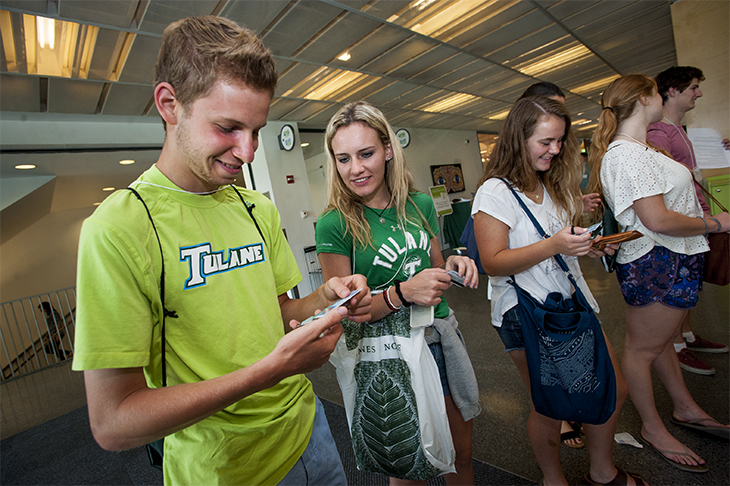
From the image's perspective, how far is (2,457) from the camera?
9.02 feet


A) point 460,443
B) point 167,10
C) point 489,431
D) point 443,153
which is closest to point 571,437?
point 489,431

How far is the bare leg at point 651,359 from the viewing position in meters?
1.65

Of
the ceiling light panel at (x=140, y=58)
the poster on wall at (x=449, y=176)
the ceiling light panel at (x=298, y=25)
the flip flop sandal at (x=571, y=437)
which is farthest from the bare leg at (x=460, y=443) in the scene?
the poster on wall at (x=449, y=176)

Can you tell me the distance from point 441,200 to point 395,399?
8861 mm

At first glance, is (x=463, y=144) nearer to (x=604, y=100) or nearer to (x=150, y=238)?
(x=604, y=100)

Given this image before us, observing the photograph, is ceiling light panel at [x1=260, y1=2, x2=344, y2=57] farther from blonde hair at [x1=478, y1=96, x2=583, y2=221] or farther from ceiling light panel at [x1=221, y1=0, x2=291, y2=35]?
blonde hair at [x1=478, y1=96, x2=583, y2=221]

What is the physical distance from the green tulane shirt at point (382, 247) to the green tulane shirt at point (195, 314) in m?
0.37

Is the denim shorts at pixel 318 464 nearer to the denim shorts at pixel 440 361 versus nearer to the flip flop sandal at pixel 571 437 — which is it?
the denim shorts at pixel 440 361

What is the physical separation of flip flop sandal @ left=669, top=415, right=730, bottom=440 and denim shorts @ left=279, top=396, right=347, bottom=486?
187 centimetres

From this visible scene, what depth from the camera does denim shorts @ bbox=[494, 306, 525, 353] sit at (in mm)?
1457

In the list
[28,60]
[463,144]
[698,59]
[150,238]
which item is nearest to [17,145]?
[28,60]

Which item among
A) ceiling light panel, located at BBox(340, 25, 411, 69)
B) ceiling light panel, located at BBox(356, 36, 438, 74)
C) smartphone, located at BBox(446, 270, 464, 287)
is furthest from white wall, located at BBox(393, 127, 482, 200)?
smartphone, located at BBox(446, 270, 464, 287)

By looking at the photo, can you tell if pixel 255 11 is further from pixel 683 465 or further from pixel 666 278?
pixel 683 465

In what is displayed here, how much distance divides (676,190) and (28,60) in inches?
216
